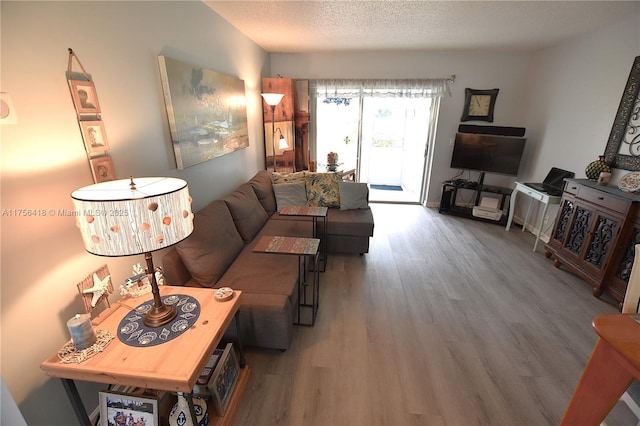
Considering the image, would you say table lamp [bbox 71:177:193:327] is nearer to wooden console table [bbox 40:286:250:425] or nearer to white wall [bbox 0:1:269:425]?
white wall [bbox 0:1:269:425]

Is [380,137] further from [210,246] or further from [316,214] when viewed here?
[210,246]

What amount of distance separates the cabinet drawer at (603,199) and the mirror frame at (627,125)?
0.42 meters

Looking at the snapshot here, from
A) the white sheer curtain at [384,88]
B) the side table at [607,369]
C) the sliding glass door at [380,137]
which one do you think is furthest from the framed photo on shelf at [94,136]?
the sliding glass door at [380,137]

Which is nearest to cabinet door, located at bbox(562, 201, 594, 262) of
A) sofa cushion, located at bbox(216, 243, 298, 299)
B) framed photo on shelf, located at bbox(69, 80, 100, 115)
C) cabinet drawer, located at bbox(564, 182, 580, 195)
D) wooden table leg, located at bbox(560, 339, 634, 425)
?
cabinet drawer, located at bbox(564, 182, 580, 195)

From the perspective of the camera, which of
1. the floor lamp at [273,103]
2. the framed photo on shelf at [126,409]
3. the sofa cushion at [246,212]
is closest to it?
the framed photo on shelf at [126,409]

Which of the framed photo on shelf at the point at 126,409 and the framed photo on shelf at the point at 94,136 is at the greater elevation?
the framed photo on shelf at the point at 94,136

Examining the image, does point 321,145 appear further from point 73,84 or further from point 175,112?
point 73,84

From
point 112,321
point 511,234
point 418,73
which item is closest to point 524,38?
point 418,73

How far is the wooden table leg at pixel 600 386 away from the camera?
1063 millimetres

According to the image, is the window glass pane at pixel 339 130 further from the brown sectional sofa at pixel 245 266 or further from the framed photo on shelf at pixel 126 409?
the framed photo on shelf at pixel 126 409

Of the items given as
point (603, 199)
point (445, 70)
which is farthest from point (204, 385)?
point (445, 70)

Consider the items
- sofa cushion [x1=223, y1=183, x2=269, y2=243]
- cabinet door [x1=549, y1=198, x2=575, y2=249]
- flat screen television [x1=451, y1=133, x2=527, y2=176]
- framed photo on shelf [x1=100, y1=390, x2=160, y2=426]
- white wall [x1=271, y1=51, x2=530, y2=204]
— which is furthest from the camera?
white wall [x1=271, y1=51, x2=530, y2=204]

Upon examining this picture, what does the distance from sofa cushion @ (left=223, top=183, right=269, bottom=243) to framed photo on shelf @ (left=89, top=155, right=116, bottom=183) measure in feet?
3.41

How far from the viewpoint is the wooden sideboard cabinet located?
224cm
